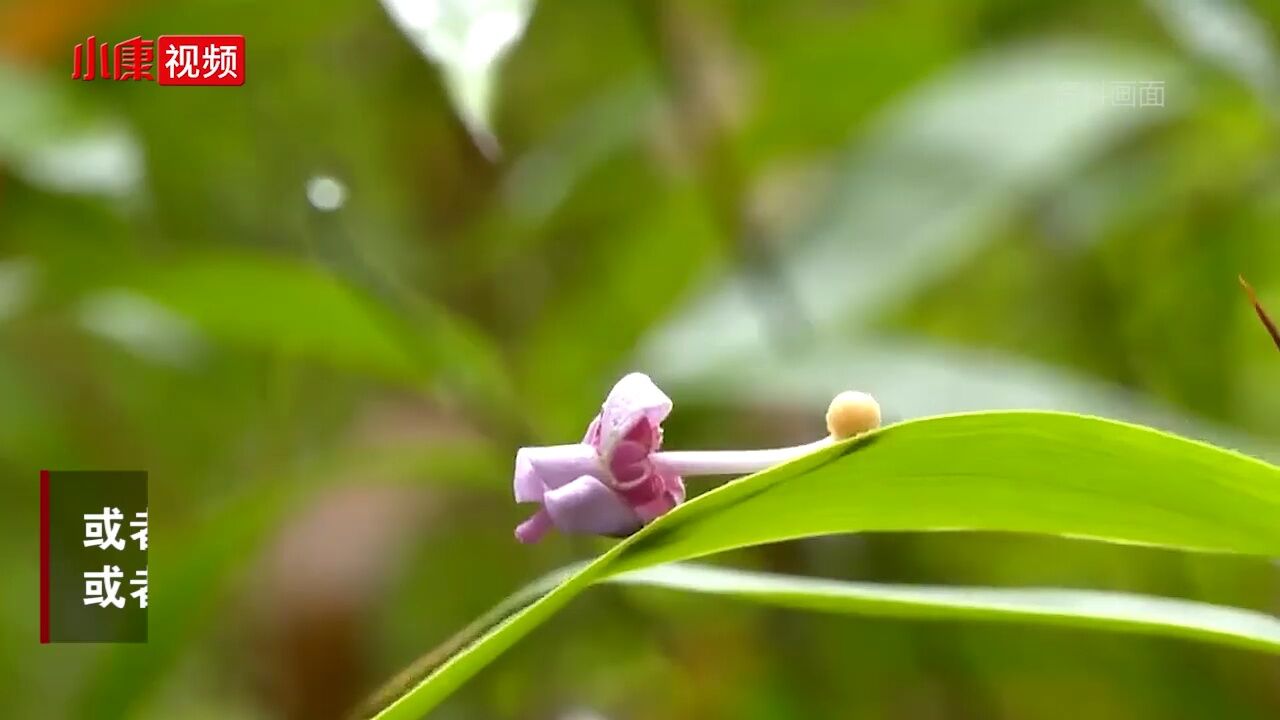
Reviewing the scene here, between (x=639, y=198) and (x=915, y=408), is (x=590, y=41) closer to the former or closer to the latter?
(x=639, y=198)

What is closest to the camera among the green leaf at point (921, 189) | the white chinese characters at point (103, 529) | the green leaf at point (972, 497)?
the green leaf at point (972, 497)

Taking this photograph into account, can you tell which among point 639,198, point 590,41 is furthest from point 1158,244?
point 590,41

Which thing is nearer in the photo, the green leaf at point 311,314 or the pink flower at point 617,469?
the pink flower at point 617,469

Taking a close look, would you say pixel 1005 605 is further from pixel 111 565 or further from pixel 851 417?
pixel 111 565

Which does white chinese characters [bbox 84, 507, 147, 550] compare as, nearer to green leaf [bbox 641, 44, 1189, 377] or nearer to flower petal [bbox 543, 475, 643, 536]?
green leaf [bbox 641, 44, 1189, 377]
